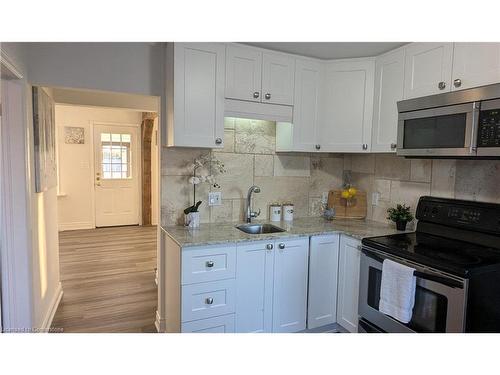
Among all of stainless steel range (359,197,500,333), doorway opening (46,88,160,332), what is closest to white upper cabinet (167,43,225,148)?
stainless steel range (359,197,500,333)

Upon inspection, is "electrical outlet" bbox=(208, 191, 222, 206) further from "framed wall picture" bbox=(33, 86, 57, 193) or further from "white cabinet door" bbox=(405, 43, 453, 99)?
"white cabinet door" bbox=(405, 43, 453, 99)

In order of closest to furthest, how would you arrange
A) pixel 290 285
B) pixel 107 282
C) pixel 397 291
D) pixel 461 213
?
pixel 397 291 < pixel 461 213 < pixel 290 285 < pixel 107 282

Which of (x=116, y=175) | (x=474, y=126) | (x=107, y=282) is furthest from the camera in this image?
(x=116, y=175)

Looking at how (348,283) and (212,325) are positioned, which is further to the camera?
(348,283)

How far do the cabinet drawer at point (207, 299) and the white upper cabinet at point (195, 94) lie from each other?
1.00 metres

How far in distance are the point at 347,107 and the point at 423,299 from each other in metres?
1.60

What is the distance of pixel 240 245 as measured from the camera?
2.27m

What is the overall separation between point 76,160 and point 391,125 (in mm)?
5932

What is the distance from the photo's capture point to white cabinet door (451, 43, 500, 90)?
1.82m

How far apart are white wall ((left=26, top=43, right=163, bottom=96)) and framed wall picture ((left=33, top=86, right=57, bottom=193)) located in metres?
0.20

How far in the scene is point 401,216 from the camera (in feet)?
8.74

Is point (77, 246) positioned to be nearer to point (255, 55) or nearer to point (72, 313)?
point (72, 313)

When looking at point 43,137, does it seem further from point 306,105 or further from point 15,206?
point 306,105

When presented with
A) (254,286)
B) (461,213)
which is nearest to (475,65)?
(461,213)
